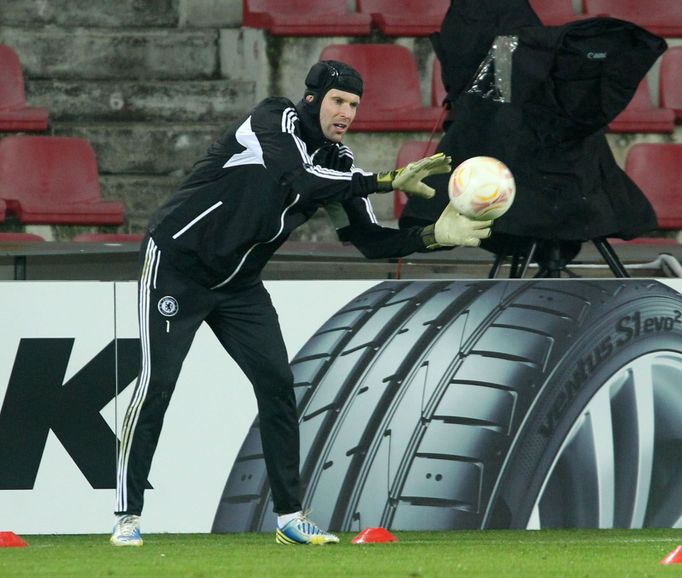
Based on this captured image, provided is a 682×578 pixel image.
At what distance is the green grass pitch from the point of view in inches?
179

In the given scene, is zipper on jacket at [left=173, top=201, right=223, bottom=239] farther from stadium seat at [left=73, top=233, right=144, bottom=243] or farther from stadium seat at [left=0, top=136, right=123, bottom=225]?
stadium seat at [left=0, top=136, right=123, bottom=225]

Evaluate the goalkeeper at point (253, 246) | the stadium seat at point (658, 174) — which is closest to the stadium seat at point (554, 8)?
the stadium seat at point (658, 174)

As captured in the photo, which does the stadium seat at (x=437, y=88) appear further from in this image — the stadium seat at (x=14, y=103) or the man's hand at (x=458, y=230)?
the man's hand at (x=458, y=230)

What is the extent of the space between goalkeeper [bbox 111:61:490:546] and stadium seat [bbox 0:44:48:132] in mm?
5067

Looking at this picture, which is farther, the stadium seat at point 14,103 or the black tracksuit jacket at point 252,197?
the stadium seat at point 14,103

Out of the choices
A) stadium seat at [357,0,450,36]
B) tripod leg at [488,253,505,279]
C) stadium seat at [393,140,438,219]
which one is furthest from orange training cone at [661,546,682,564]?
stadium seat at [357,0,450,36]

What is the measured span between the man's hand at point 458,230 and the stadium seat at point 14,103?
18.4ft

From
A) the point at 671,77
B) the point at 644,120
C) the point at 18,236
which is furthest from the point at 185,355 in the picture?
the point at 671,77

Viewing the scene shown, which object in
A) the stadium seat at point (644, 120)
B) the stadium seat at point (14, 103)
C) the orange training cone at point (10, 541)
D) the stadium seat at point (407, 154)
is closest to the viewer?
the orange training cone at point (10, 541)

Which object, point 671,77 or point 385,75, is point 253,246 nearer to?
point 385,75

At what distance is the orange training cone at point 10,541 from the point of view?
5.95m

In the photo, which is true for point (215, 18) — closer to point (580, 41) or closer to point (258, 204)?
point (580, 41)

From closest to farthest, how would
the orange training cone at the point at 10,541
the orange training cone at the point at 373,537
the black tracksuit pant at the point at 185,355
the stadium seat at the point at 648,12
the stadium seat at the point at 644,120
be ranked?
the black tracksuit pant at the point at 185,355, the orange training cone at the point at 373,537, the orange training cone at the point at 10,541, the stadium seat at the point at 644,120, the stadium seat at the point at 648,12

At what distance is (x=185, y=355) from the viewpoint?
5789 mm
